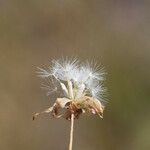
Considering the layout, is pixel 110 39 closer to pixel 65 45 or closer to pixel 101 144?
pixel 65 45

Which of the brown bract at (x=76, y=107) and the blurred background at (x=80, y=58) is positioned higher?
the blurred background at (x=80, y=58)

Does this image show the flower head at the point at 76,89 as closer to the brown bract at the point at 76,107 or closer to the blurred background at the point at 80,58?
the brown bract at the point at 76,107

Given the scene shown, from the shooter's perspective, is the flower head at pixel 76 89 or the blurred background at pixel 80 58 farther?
the blurred background at pixel 80 58

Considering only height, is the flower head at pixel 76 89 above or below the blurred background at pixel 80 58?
below

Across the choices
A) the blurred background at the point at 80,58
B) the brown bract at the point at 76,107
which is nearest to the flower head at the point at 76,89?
the brown bract at the point at 76,107

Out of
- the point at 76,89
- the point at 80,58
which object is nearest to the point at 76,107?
the point at 76,89

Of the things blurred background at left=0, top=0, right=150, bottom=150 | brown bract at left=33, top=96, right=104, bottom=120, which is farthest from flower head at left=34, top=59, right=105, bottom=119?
blurred background at left=0, top=0, right=150, bottom=150
